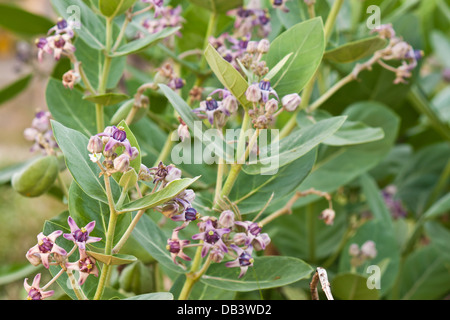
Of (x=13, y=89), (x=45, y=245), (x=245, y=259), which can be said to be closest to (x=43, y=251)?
(x=45, y=245)

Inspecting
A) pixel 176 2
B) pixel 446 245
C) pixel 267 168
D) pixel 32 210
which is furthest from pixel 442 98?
pixel 32 210

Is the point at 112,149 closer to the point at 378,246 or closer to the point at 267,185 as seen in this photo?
the point at 267,185

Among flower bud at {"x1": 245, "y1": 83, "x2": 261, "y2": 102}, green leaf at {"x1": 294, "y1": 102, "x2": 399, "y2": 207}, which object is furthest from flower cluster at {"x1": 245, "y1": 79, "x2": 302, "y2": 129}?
green leaf at {"x1": 294, "y1": 102, "x2": 399, "y2": 207}

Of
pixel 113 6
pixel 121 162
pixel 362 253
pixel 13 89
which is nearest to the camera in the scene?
pixel 121 162

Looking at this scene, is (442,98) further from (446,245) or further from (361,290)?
(361,290)

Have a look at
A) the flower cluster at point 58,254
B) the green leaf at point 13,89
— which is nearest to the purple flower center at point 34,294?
the flower cluster at point 58,254

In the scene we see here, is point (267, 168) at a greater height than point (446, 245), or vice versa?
point (267, 168)

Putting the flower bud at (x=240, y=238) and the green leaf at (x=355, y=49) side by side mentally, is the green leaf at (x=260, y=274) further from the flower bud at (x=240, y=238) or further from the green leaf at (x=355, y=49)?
the green leaf at (x=355, y=49)

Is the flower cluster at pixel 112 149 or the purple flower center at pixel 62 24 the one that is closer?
the flower cluster at pixel 112 149
